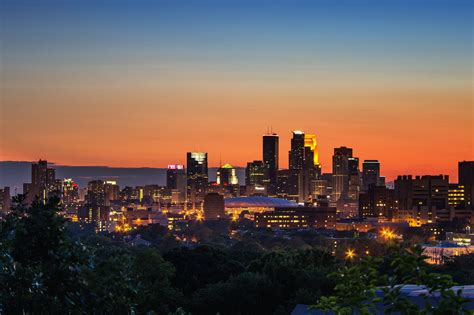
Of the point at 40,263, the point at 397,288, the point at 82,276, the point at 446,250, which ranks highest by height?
the point at 397,288

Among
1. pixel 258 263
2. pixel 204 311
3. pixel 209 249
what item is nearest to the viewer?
pixel 204 311

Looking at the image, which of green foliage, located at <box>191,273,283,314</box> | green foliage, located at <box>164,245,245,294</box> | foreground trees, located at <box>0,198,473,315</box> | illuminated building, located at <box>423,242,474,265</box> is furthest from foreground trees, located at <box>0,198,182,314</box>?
illuminated building, located at <box>423,242,474,265</box>

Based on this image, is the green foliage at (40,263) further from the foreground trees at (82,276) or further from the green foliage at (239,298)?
the green foliage at (239,298)

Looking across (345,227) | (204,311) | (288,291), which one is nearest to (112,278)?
(204,311)

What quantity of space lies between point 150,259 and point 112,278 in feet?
94.7

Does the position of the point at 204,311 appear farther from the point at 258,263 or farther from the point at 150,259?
the point at 258,263

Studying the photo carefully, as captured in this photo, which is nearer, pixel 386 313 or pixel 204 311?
pixel 386 313

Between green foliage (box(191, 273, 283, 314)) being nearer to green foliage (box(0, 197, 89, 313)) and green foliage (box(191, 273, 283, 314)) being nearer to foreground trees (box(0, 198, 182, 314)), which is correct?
green foliage (box(0, 197, 89, 313))

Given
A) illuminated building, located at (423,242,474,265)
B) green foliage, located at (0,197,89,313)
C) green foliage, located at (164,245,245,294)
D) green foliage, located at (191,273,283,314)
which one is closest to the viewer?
green foliage, located at (0,197,89,313)

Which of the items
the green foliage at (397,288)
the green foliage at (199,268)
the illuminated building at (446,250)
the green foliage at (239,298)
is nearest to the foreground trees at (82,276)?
the green foliage at (397,288)

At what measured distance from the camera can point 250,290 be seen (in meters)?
39.8

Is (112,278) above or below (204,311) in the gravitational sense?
above

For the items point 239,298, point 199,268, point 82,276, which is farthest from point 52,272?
point 199,268

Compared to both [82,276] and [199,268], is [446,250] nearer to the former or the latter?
[199,268]
